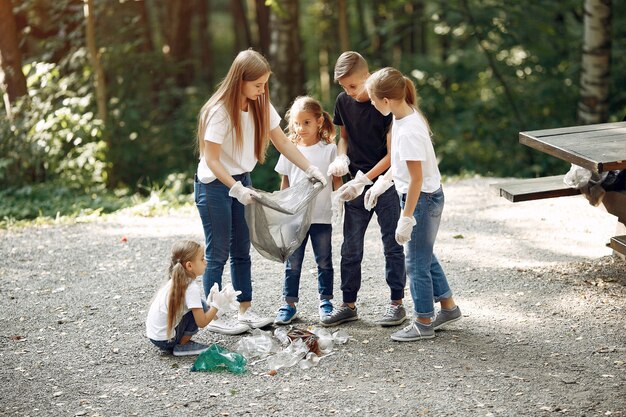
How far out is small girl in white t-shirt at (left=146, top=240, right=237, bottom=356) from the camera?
440cm

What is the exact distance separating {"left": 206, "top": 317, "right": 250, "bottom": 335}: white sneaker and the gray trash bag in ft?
1.63

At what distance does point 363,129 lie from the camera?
4.70 meters

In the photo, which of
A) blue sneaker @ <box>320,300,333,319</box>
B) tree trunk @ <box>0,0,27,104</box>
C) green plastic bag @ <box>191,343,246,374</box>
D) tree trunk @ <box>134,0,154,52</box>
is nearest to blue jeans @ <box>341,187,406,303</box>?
blue sneaker @ <box>320,300,333,319</box>

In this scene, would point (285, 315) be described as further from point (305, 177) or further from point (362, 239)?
point (305, 177)

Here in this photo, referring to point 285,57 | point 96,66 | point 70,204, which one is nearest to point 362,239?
point 70,204

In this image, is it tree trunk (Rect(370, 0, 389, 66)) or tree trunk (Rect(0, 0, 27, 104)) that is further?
tree trunk (Rect(370, 0, 389, 66))

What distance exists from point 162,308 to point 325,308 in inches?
42.2

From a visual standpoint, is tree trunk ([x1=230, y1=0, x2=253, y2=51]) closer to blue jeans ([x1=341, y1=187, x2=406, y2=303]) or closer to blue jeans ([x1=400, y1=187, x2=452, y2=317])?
blue jeans ([x1=341, y1=187, x2=406, y2=303])

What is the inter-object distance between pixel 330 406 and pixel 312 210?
1.30 metres

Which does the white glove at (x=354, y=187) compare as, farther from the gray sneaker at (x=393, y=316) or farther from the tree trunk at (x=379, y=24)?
the tree trunk at (x=379, y=24)

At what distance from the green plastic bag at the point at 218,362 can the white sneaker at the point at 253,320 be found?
21.0 inches

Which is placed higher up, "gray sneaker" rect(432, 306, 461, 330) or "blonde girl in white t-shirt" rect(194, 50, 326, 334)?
"blonde girl in white t-shirt" rect(194, 50, 326, 334)

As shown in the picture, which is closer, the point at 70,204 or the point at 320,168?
the point at 320,168

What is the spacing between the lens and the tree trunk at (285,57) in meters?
10.5
